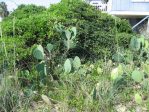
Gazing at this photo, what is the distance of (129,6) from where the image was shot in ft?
83.7

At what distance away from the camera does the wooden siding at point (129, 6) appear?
25.2m

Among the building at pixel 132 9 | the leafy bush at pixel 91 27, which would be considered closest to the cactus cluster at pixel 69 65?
the leafy bush at pixel 91 27

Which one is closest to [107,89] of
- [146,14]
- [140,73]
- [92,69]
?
[140,73]

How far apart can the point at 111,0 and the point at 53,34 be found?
59.9 ft

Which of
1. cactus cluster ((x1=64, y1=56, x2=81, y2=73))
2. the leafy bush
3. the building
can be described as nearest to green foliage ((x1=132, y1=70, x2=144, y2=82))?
cactus cluster ((x1=64, y1=56, x2=81, y2=73))

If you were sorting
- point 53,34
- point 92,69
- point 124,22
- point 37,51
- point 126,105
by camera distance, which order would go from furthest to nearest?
1. point 124,22
2. point 53,34
3. point 92,69
4. point 126,105
5. point 37,51

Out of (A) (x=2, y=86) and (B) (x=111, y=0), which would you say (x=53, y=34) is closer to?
(A) (x=2, y=86)

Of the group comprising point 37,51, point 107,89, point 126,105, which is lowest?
point 126,105

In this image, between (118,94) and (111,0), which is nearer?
(118,94)

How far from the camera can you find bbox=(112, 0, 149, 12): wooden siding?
82.6 ft

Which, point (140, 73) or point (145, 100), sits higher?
point (140, 73)

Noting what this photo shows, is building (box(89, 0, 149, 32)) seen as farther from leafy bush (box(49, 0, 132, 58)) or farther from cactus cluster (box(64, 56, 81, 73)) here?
cactus cluster (box(64, 56, 81, 73))

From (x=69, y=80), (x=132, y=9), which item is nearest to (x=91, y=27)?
(x=69, y=80)

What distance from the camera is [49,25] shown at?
26.7 feet
